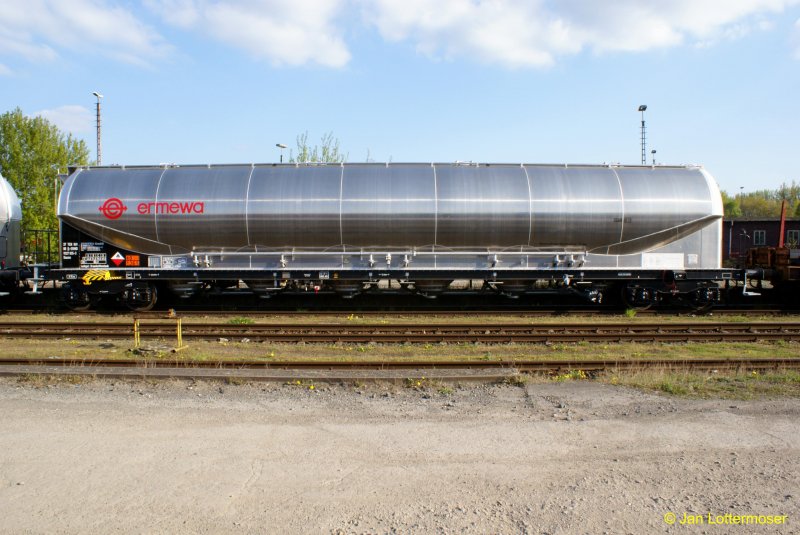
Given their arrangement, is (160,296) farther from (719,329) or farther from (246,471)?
(719,329)

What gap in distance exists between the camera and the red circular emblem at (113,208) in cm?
1463

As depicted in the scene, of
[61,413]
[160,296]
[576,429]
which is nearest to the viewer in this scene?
[576,429]

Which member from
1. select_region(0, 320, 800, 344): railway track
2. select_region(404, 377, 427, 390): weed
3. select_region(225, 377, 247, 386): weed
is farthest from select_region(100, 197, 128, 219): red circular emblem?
select_region(404, 377, 427, 390): weed

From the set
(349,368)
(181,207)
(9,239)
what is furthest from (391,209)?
(9,239)

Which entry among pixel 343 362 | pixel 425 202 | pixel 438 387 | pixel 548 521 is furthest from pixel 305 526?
pixel 425 202


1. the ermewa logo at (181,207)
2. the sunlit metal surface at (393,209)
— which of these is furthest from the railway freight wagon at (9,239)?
the ermewa logo at (181,207)

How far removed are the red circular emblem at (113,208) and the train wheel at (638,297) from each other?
15.0m

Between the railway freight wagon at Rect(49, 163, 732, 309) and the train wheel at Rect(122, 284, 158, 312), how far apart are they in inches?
1.7

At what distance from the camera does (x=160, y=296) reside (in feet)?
53.8

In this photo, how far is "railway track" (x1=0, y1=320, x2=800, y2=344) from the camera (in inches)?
465

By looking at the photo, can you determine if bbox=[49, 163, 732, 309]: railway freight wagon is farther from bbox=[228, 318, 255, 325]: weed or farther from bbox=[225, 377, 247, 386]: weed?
bbox=[225, 377, 247, 386]: weed

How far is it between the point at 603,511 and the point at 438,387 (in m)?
3.73

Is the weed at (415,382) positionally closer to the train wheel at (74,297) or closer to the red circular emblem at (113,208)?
the red circular emblem at (113,208)

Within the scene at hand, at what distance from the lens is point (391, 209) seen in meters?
14.4
